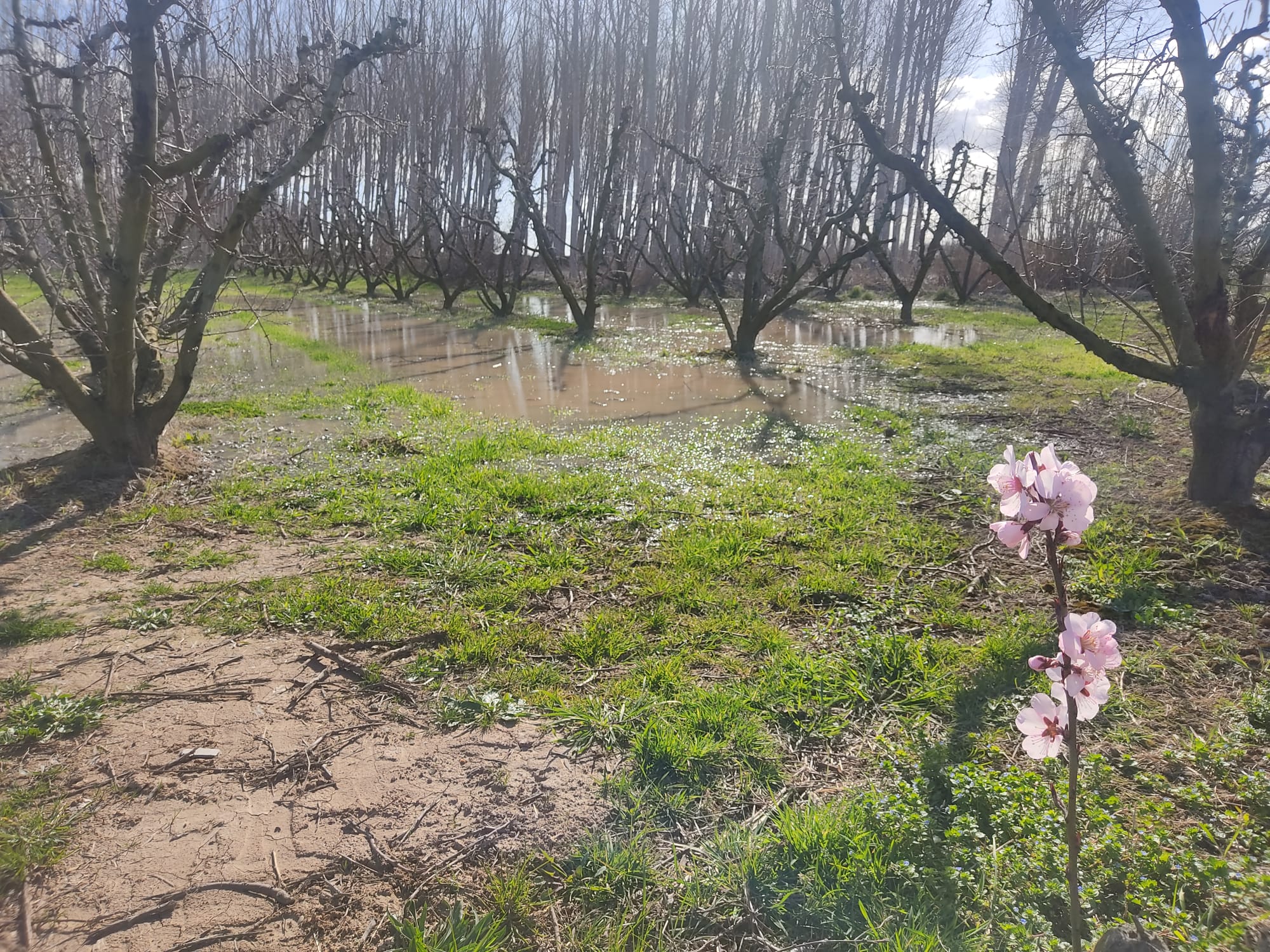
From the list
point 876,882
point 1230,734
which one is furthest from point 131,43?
point 1230,734

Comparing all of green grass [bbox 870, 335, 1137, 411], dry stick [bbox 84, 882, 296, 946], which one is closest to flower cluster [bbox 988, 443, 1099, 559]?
dry stick [bbox 84, 882, 296, 946]

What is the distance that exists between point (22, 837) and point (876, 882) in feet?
6.61

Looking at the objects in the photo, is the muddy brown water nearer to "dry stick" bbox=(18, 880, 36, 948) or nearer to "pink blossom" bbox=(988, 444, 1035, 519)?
"dry stick" bbox=(18, 880, 36, 948)

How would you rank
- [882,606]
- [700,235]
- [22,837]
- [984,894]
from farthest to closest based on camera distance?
[700,235] → [882,606] → [22,837] → [984,894]

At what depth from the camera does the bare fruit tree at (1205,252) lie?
3420 millimetres

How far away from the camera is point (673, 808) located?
6.44ft

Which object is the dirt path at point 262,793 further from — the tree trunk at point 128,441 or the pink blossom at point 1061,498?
the tree trunk at point 128,441

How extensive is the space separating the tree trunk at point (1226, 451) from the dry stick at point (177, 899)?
4157mm

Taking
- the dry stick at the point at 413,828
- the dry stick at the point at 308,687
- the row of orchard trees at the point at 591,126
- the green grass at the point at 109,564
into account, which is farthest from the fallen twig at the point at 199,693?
the row of orchard trees at the point at 591,126

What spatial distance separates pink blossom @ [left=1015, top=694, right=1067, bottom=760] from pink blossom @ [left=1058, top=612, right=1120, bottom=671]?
109 mm

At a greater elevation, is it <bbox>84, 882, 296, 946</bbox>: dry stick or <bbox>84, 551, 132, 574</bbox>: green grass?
<bbox>84, 551, 132, 574</bbox>: green grass

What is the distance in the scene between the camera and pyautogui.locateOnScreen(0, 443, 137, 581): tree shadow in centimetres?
359

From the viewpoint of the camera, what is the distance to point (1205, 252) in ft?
11.4

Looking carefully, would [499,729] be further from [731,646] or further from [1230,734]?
[1230,734]
